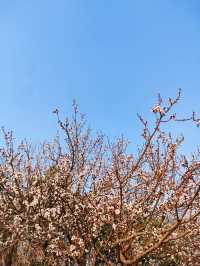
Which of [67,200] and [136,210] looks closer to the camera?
[136,210]

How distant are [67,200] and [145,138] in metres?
4.36

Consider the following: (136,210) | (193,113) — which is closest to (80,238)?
(136,210)

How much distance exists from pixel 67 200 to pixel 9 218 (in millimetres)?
3512

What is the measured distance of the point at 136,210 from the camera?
10.7m

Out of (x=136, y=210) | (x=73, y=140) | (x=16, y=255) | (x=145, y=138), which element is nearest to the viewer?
(x=145, y=138)

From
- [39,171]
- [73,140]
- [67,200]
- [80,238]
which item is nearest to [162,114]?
[80,238]

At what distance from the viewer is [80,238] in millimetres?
11336

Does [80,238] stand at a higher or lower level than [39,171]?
lower

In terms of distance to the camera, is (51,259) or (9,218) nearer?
(51,259)

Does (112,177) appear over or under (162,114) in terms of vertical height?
over

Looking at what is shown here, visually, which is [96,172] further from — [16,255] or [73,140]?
[16,255]

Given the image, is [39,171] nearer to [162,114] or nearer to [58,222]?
[58,222]

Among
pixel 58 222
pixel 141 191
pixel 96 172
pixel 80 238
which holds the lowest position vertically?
pixel 80 238

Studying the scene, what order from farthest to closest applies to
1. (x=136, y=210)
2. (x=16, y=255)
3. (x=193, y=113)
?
(x=16, y=255)
(x=136, y=210)
(x=193, y=113)
